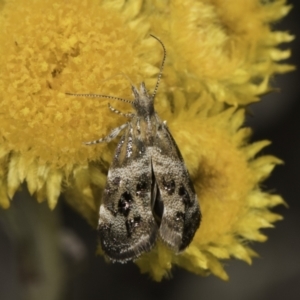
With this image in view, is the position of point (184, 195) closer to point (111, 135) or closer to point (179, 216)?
point (179, 216)

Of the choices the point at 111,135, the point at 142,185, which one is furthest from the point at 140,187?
the point at 111,135

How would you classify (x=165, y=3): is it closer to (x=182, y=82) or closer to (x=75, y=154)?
(x=182, y=82)

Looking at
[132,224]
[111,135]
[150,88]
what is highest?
[150,88]

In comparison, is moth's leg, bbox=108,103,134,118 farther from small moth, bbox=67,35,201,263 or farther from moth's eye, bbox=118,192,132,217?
moth's eye, bbox=118,192,132,217

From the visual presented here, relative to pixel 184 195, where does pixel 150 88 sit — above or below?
above

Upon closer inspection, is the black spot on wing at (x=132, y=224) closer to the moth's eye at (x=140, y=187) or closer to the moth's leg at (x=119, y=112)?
A: the moth's eye at (x=140, y=187)

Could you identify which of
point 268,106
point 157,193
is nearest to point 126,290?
point 268,106

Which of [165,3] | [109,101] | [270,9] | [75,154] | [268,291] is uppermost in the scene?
Answer: [270,9]
